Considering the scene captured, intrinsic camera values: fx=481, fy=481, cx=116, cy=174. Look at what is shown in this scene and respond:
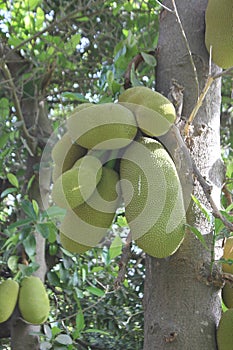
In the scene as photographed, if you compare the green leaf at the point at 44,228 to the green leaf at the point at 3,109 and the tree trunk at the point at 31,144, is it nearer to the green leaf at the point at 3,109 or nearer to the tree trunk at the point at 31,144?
the tree trunk at the point at 31,144

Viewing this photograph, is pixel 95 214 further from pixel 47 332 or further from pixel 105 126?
pixel 47 332

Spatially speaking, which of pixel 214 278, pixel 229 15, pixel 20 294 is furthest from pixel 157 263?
pixel 20 294

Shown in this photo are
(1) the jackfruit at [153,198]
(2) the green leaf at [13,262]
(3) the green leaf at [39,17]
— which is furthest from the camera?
(3) the green leaf at [39,17]

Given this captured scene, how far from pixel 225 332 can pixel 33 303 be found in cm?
99

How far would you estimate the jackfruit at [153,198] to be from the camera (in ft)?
2.02

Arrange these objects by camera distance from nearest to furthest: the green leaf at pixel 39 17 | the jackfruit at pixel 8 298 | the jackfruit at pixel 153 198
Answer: the jackfruit at pixel 153 198
the jackfruit at pixel 8 298
the green leaf at pixel 39 17

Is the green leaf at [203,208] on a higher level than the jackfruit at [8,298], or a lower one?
higher

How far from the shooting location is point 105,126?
2.21ft

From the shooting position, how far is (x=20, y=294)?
1.54 metres

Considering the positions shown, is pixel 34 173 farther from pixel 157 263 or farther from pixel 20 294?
pixel 157 263

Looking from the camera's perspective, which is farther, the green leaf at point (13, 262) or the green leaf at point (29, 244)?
the green leaf at point (13, 262)

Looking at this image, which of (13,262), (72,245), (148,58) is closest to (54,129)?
(13,262)

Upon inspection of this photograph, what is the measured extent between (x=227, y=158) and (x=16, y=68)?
0.97 metres

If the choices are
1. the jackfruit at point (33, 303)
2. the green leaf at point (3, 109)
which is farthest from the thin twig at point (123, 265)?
the green leaf at point (3, 109)
